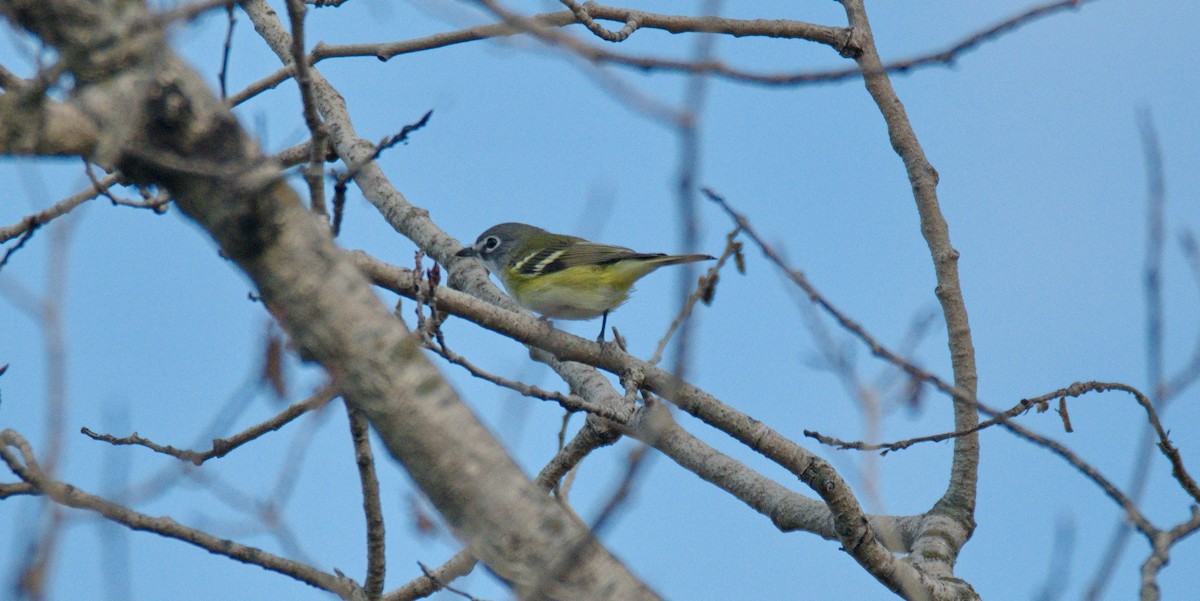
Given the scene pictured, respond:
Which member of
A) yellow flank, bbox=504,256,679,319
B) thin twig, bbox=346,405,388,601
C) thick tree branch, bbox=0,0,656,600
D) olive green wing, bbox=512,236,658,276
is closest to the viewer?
thick tree branch, bbox=0,0,656,600

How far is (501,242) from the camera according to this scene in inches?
350

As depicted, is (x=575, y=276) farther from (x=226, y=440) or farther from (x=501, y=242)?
(x=226, y=440)

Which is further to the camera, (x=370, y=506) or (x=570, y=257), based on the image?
(x=570, y=257)

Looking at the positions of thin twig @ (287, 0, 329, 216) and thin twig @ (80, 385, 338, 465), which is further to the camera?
thin twig @ (80, 385, 338, 465)

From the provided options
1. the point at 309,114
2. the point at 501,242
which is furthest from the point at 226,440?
the point at 501,242

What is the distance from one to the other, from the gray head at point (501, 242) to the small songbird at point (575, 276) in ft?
0.09

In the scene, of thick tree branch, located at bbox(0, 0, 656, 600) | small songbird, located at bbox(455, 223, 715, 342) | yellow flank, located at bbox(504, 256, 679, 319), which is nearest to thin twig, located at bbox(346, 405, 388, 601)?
thick tree branch, located at bbox(0, 0, 656, 600)

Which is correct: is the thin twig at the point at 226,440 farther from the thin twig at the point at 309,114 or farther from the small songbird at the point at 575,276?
the small songbird at the point at 575,276

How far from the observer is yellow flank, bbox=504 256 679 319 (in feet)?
23.9

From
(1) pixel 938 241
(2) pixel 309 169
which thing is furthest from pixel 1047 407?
(2) pixel 309 169

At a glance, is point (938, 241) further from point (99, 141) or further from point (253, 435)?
point (99, 141)

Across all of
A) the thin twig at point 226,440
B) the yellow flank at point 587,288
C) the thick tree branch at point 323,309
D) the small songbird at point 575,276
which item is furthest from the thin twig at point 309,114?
the yellow flank at point 587,288

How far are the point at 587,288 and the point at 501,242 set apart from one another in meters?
1.80

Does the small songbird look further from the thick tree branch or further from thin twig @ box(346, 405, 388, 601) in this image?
the thick tree branch
